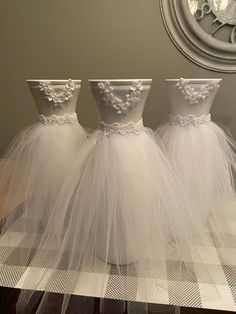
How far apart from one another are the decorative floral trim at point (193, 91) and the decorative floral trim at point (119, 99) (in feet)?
0.41

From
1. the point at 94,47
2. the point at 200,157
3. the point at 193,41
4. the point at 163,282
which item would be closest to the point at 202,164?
the point at 200,157

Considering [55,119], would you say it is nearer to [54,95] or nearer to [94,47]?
[54,95]

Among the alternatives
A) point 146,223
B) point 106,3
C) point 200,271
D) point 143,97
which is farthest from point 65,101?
point 106,3

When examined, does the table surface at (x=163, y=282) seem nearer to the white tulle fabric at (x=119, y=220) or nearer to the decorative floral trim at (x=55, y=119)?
the white tulle fabric at (x=119, y=220)

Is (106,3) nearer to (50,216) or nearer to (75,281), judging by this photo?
(50,216)

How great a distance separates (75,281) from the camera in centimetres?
51

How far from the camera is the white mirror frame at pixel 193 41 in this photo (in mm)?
1026

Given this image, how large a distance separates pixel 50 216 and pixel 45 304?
0.16m

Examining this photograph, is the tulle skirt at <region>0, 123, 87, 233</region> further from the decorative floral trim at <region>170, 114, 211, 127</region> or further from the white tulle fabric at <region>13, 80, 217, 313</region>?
the decorative floral trim at <region>170, 114, 211, 127</region>

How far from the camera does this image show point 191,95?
1.94 feet

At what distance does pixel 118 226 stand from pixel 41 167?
0.22 meters

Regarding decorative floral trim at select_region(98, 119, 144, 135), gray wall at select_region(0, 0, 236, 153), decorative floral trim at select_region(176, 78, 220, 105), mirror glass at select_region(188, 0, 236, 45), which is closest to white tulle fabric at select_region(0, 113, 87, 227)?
decorative floral trim at select_region(98, 119, 144, 135)

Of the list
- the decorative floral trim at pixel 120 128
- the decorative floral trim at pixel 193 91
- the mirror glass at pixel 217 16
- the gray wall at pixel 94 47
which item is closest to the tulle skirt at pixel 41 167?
the decorative floral trim at pixel 120 128

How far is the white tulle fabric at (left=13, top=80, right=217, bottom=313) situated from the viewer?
0.52 metres
